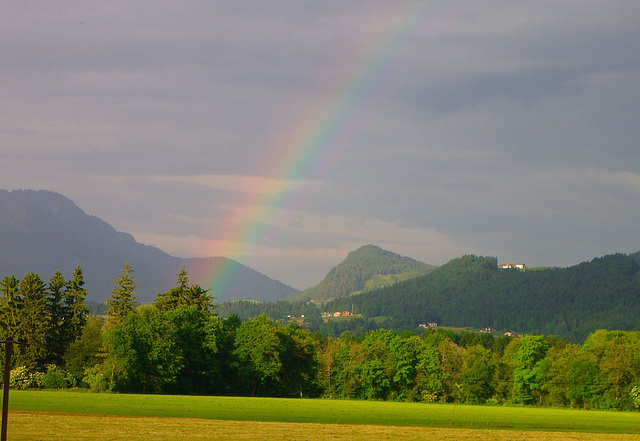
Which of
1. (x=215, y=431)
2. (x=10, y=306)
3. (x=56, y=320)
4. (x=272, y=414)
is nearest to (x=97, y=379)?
(x=56, y=320)

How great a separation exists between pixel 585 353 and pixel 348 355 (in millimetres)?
47354

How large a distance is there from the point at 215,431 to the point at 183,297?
89442 millimetres

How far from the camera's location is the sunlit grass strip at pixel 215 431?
49.1 m

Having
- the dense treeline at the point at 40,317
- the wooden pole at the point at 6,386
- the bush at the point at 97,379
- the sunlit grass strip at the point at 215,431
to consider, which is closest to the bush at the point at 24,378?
the dense treeline at the point at 40,317

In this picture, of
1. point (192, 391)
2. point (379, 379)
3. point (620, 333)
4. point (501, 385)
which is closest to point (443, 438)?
point (192, 391)

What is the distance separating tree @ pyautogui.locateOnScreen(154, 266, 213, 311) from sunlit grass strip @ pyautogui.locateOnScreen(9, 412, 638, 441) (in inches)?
3080

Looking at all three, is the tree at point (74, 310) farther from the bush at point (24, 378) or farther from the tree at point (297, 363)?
the tree at point (297, 363)

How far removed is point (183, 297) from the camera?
14225cm

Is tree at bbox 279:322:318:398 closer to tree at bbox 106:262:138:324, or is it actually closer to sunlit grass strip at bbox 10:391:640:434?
tree at bbox 106:262:138:324

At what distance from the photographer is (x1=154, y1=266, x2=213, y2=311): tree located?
141500mm

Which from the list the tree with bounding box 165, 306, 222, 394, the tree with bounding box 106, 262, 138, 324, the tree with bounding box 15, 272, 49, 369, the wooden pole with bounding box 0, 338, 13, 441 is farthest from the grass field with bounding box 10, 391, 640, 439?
the tree with bounding box 106, 262, 138, 324

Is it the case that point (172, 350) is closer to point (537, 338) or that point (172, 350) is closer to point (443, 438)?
point (443, 438)

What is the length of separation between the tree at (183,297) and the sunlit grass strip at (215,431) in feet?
257

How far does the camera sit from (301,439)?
51.8 metres
